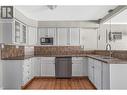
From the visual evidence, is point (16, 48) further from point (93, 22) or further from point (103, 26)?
point (103, 26)

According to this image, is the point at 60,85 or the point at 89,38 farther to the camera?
the point at 89,38

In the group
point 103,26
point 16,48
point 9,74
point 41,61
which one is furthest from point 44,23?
point 9,74

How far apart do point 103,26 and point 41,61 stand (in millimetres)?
3350

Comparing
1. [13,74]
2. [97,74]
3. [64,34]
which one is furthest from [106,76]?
[64,34]

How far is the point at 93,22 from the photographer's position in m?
7.18

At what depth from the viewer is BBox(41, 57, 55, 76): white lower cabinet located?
6297 mm

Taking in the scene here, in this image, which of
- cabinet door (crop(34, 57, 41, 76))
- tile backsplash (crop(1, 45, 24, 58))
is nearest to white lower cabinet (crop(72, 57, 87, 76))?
cabinet door (crop(34, 57, 41, 76))

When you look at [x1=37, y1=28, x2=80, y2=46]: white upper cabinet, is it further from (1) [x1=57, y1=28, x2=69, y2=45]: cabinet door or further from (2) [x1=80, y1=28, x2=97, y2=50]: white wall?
(2) [x1=80, y1=28, x2=97, y2=50]: white wall

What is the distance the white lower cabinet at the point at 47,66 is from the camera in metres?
6.30

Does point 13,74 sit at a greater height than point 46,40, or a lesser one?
lesser

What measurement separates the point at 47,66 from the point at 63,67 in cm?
60

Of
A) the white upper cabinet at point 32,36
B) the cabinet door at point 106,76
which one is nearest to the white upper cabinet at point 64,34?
the white upper cabinet at point 32,36

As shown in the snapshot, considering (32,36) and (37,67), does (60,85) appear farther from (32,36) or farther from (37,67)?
(32,36)

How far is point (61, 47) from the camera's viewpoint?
7.19 m
